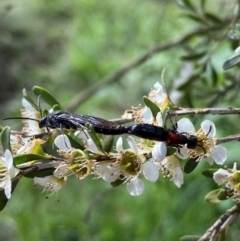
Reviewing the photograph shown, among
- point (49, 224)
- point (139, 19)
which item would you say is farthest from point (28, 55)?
point (49, 224)

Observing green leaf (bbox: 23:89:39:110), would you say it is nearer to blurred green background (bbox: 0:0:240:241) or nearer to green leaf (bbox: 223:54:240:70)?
blurred green background (bbox: 0:0:240:241)

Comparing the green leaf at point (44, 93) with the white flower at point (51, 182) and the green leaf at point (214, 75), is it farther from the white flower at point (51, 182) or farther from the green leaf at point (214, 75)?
the green leaf at point (214, 75)

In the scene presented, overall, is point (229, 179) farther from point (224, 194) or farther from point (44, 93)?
point (44, 93)

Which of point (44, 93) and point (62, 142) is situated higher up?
point (44, 93)

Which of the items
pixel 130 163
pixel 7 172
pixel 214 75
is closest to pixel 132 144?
pixel 130 163

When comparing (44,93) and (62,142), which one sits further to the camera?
(44,93)

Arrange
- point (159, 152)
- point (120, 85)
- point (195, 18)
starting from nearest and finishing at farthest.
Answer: point (159, 152) < point (195, 18) < point (120, 85)

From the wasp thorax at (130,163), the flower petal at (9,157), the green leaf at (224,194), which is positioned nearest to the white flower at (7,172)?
the flower petal at (9,157)
